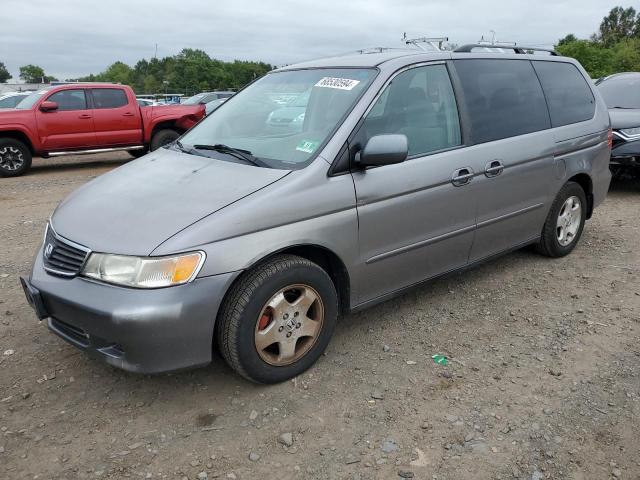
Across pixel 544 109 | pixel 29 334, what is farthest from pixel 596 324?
pixel 29 334

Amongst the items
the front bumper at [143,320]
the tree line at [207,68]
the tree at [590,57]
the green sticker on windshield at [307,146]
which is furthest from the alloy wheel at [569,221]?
the tree line at [207,68]

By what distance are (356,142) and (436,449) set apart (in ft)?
5.51

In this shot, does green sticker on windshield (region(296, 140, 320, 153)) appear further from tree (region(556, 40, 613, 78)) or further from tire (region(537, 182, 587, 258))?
tree (region(556, 40, 613, 78))

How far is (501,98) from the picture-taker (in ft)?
13.3

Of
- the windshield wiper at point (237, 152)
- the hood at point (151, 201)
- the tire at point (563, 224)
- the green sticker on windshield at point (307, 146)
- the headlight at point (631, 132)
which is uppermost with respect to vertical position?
the green sticker on windshield at point (307, 146)

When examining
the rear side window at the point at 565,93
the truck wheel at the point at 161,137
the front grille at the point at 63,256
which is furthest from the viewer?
the truck wheel at the point at 161,137

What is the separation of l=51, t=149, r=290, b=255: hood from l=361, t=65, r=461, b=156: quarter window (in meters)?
0.77

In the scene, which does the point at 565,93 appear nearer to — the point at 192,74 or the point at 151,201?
the point at 151,201

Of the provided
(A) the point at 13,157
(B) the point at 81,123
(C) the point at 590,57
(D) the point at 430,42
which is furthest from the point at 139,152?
(C) the point at 590,57

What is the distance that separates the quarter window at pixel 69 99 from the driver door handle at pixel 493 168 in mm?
9167

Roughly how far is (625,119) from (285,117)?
593cm

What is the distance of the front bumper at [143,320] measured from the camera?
2.52 m

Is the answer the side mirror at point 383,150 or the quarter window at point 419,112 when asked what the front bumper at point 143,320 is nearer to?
the side mirror at point 383,150

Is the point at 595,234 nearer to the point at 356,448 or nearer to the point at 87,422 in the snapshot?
the point at 356,448
